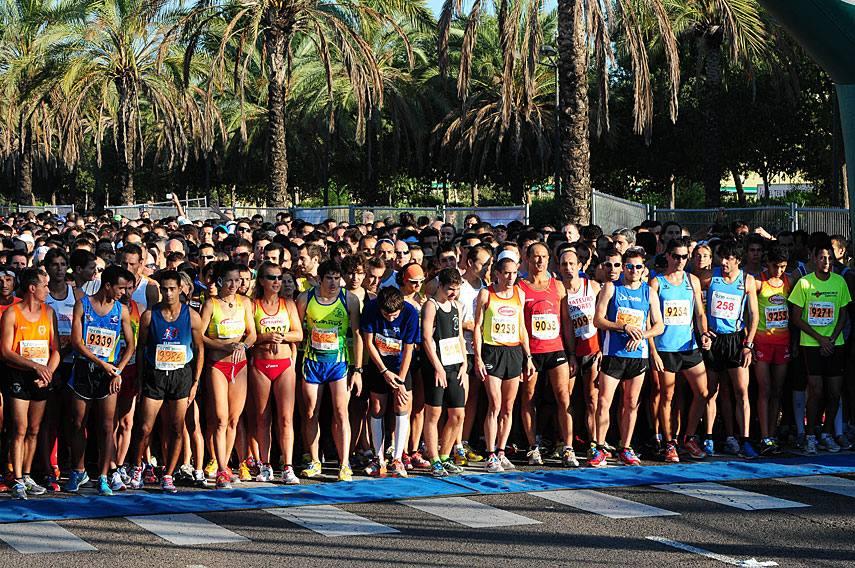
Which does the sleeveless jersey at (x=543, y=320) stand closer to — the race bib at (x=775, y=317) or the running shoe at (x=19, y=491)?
the race bib at (x=775, y=317)

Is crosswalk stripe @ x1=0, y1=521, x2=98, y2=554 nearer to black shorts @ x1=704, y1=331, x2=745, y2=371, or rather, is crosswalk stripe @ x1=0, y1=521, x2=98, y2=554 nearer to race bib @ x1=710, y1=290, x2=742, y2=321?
black shorts @ x1=704, y1=331, x2=745, y2=371

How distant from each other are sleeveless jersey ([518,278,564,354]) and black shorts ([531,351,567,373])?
0.03 m

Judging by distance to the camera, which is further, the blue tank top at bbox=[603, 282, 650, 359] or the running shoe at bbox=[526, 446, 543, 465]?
the running shoe at bbox=[526, 446, 543, 465]

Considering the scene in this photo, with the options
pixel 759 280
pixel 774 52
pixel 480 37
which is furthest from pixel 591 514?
pixel 480 37

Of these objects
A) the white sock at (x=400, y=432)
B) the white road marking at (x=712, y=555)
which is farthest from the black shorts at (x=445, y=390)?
the white road marking at (x=712, y=555)

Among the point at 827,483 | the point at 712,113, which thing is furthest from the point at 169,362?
the point at 712,113

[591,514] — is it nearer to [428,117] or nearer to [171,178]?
[428,117]

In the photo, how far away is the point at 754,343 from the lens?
447 inches

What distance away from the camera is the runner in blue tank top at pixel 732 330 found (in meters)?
11.2

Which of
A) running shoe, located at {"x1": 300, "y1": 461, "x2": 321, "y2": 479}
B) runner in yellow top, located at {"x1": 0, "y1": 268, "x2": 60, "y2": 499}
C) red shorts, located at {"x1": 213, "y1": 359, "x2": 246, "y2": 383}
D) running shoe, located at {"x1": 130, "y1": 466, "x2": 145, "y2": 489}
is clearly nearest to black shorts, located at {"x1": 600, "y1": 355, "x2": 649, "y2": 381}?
running shoe, located at {"x1": 300, "y1": 461, "x2": 321, "y2": 479}

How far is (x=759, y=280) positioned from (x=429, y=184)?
4336 centimetres

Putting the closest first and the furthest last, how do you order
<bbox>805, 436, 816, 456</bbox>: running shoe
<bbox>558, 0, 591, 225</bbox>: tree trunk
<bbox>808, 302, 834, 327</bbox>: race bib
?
<bbox>805, 436, 816, 456</bbox>: running shoe < <bbox>808, 302, 834, 327</bbox>: race bib < <bbox>558, 0, 591, 225</bbox>: tree trunk

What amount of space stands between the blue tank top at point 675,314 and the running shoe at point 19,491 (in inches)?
209

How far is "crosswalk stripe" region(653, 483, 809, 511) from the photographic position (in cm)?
912
